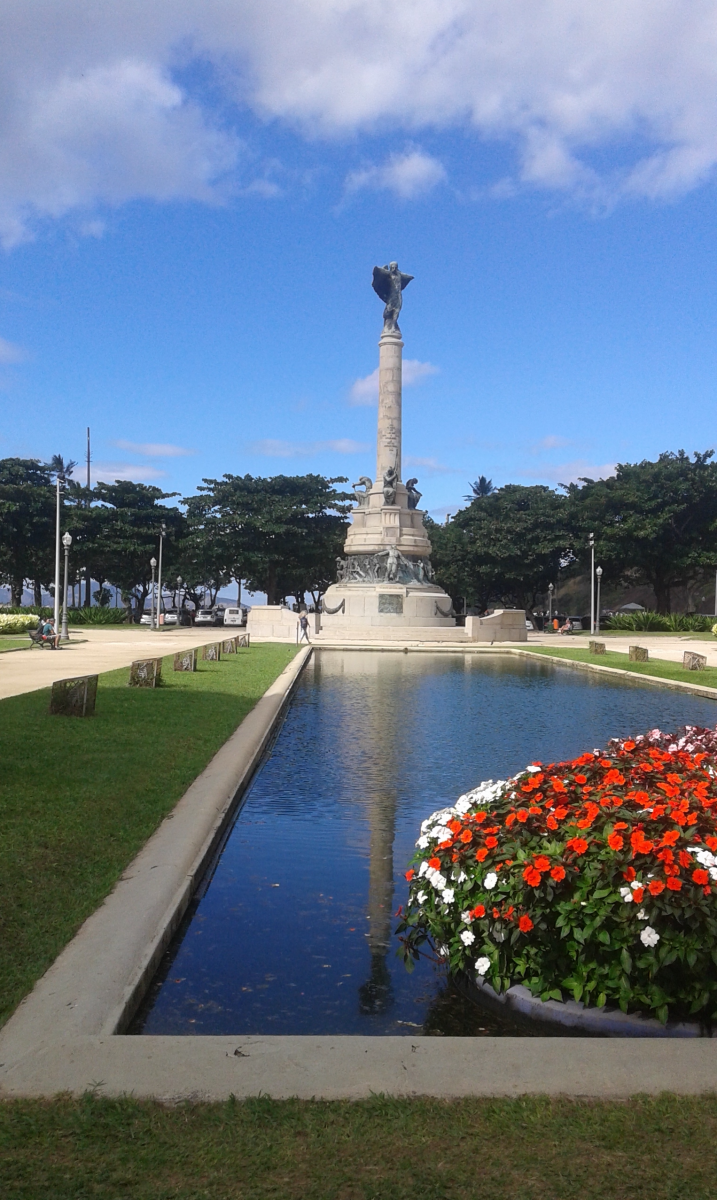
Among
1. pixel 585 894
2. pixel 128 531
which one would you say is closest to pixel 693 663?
pixel 585 894

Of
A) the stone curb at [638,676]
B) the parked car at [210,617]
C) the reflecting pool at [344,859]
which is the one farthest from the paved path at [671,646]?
the parked car at [210,617]

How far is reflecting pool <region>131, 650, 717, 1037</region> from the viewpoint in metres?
4.98

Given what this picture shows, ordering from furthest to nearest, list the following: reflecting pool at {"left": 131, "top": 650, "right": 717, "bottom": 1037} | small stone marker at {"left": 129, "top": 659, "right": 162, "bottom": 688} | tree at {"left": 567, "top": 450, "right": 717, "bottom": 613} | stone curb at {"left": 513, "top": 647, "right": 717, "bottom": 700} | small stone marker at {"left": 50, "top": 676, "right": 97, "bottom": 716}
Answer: tree at {"left": 567, "top": 450, "right": 717, "bottom": 613} < stone curb at {"left": 513, "top": 647, "right": 717, "bottom": 700} < small stone marker at {"left": 129, "top": 659, "right": 162, "bottom": 688} < small stone marker at {"left": 50, "top": 676, "right": 97, "bottom": 716} < reflecting pool at {"left": 131, "top": 650, "right": 717, "bottom": 1037}

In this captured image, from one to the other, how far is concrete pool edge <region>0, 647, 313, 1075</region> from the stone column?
43.6 metres

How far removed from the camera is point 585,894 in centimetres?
456

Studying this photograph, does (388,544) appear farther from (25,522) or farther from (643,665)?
(25,522)

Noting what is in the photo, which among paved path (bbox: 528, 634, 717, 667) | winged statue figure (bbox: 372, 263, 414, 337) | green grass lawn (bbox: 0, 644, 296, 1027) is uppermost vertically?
winged statue figure (bbox: 372, 263, 414, 337)

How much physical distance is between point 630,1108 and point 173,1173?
1.59 metres

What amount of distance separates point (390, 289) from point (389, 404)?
6.29 m

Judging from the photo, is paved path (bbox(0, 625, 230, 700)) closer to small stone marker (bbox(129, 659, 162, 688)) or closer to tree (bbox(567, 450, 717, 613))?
small stone marker (bbox(129, 659, 162, 688))

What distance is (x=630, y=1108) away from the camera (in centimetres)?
362

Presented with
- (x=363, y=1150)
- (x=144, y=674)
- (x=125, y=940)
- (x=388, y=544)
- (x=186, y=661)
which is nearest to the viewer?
(x=363, y=1150)

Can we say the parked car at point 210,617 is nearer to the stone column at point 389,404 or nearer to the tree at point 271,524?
the tree at point 271,524

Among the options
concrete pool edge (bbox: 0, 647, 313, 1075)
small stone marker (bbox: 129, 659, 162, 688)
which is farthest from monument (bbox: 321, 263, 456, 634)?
concrete pool edge (bbox: 0, 647, 313, 1075)
